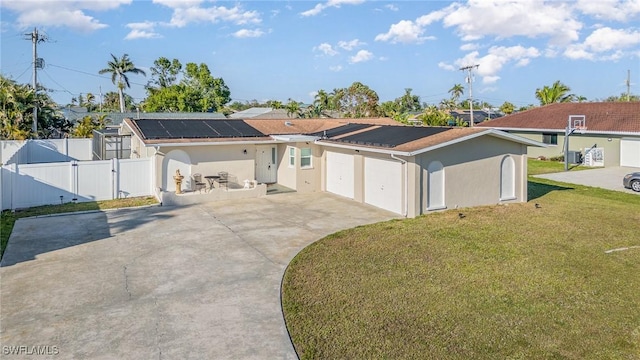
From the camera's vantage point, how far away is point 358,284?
9133 millimetres

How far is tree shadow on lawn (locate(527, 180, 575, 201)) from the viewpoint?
1966cm

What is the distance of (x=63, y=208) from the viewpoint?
15.9 meters

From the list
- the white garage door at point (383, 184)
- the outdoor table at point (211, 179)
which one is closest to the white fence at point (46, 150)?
the outdoor table at point (211, 179)

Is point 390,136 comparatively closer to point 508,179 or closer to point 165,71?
point 508,179

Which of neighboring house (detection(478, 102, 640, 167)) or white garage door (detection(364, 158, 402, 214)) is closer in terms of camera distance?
white garage door (detection(364, 158, 402, 214))

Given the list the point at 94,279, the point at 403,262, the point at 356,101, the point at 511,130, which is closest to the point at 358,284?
the point at 403,262

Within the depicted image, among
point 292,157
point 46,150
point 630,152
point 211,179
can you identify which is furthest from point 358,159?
point 630,152

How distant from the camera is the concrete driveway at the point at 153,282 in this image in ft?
22.5

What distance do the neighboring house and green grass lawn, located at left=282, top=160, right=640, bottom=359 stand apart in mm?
17236

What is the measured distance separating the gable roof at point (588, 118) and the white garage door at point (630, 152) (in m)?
0.86

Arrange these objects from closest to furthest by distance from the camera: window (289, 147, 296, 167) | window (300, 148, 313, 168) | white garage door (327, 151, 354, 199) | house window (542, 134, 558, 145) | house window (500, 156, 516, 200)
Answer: house window (500, 156, 516, 200) < white garage door (327, 151, 354, 199) < window (300, 148, 313, 168) < window (289, 147, 296, 167) < house window (542, 134, 558, 145)

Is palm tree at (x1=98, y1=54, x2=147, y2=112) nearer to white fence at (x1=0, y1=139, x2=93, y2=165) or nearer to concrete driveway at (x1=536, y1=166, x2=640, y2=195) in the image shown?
white fence at (x1=0, y1=139, x2=93, y2=165)

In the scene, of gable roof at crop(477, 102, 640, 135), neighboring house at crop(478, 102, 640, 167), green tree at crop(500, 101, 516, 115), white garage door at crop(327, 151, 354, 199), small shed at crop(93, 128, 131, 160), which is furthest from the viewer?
green tree at crop(500, 101, 516, 115)

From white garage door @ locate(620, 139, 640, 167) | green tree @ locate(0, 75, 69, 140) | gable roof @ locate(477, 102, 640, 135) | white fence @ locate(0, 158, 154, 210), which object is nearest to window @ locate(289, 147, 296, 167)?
white fence @ locate(0, 158, 154, 210)
